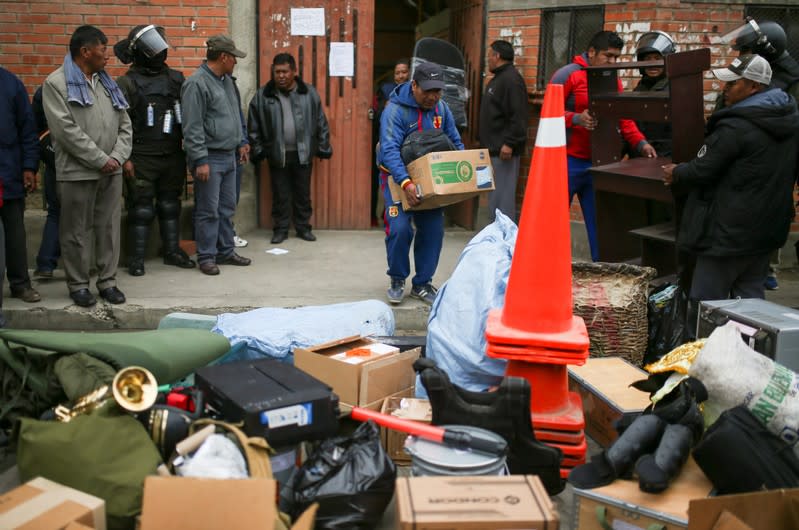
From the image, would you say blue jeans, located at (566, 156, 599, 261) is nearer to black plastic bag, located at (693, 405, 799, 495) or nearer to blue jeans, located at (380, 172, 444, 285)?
blue jeans, located at (380, 172, 444, 285)

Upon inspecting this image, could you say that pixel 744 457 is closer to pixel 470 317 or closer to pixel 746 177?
pixel 470 317

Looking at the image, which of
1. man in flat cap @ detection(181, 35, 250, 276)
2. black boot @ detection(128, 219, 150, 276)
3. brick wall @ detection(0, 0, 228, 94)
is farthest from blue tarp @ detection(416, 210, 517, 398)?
brick wall @ detection(0, 0, 228, 94)

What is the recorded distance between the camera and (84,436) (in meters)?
3.02

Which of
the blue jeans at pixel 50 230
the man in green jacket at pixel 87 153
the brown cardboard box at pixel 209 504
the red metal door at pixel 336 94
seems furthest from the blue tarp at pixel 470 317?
the red metal door at pixel 336 94

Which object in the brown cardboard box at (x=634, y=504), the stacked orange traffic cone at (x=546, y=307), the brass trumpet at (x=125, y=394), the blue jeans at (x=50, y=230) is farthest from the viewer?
the blue jeans at (x=50, y=230)

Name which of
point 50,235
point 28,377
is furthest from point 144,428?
point 50,235

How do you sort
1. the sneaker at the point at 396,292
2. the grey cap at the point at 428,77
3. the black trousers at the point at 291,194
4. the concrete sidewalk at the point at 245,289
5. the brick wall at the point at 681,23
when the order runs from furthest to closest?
1. the black trousers at the point at 291,194
2. the brick wall at the point at 681,23
3. the sneaker at the point at 396,292
4. the concrete sidewalk at the point at 245,289
5. the grey cap at the point at 428,77

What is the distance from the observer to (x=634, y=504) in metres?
3.06

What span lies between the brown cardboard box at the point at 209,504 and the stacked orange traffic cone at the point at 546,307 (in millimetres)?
1377

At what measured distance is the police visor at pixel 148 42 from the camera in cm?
645

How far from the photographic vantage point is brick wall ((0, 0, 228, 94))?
24.4ft

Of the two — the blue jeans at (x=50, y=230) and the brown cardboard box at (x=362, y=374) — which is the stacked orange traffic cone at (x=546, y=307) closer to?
the brown cardboard box at (x=362, y=374)

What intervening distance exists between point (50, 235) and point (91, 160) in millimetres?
1220

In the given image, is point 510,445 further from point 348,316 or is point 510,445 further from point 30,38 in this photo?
point 30,38
